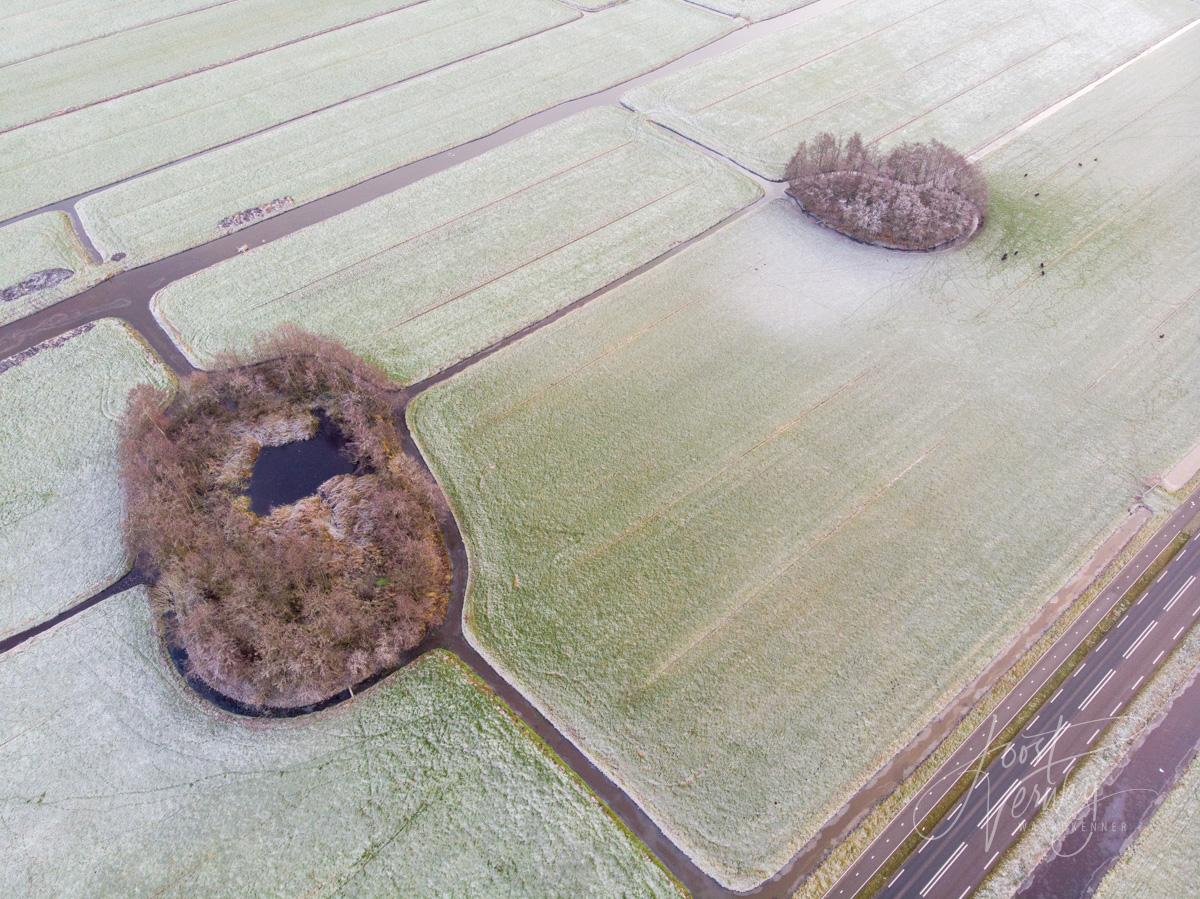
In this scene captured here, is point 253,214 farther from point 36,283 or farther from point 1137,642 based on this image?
point 1137,642

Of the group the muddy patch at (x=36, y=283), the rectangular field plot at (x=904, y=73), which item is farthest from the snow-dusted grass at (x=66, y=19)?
the rectangular field plot at (x=904, y=73)

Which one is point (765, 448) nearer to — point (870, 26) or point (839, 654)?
point (839, 654)

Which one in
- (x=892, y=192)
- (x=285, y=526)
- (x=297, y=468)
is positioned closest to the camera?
(x=285, y=526)

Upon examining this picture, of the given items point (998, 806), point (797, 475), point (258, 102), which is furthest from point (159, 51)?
point (998, 806)

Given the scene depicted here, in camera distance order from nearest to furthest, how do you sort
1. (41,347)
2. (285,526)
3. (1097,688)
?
(1097,688), (285,526), (41,347)

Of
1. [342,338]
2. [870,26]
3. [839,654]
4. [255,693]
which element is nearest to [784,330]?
[839,654]

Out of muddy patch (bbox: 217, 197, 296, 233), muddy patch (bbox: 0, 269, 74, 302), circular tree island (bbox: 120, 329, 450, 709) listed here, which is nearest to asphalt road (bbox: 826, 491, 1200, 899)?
circular tree island (bbox: 120, 329, 450, 709)

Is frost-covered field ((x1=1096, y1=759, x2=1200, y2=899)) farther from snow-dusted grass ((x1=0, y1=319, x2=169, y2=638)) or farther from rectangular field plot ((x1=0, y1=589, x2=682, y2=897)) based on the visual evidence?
snow-dusted grass ((x1=0, y1=319, x2=169, y2=638))
